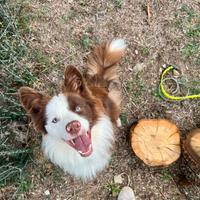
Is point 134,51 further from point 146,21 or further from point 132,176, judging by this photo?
point 132,176

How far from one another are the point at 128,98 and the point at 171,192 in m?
0.85

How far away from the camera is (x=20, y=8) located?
3.80 meters

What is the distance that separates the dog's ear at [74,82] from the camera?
2.73m

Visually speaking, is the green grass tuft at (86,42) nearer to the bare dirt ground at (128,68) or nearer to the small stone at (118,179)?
the bare dirt ground at (128,68)

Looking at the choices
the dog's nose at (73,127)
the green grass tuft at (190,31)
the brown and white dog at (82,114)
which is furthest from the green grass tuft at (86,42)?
the dog's nose at (73,127)

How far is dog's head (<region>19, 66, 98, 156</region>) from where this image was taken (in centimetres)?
271

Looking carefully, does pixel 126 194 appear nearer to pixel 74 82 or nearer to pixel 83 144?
pixel 83 144

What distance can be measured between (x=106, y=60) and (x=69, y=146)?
2.69 feet

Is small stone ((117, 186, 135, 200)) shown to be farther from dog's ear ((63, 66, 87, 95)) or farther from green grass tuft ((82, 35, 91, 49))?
green grass tuft ((82, 35, 91, 49))

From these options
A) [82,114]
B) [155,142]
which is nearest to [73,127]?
[82,114]

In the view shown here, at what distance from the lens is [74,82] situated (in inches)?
111

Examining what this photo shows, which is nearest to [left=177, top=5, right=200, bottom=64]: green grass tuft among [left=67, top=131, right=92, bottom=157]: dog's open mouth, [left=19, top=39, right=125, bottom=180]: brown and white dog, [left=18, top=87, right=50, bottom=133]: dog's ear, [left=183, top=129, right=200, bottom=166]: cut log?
[left=19, top=39, right=125, bottom=180]: brown and white dog

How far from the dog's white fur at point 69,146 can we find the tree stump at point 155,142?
0.27 m

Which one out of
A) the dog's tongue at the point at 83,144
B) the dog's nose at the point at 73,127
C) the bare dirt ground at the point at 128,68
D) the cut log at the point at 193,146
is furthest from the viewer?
the bare dirt ground at the point at 128,68
